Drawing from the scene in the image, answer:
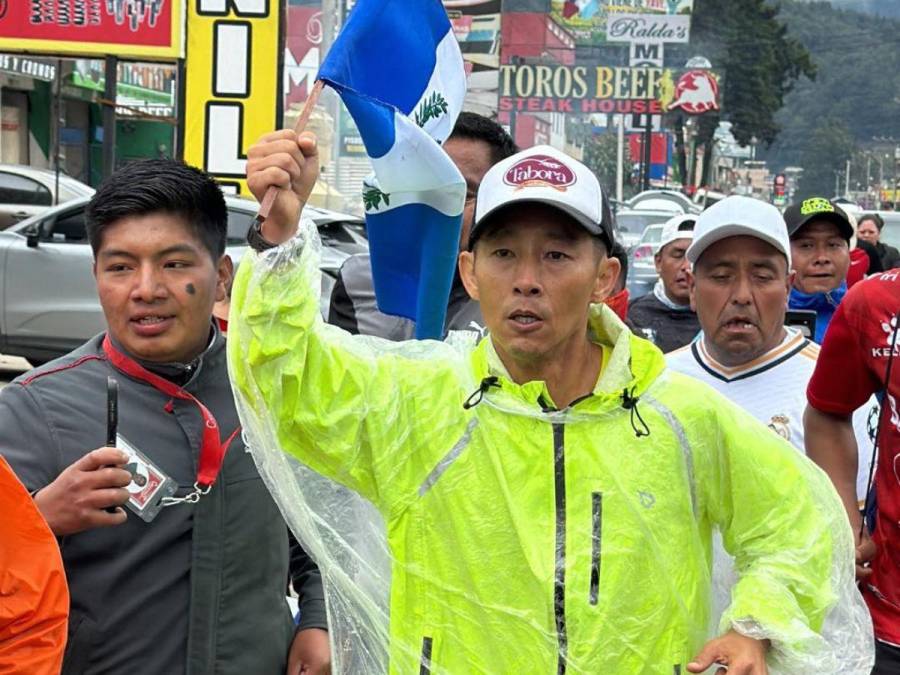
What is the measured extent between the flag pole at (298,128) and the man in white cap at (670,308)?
3882 millimetres

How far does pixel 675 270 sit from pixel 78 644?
4801 millimetres

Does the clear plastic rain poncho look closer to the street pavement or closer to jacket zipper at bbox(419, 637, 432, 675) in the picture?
jacket zipper at bbox(419, 637, 432, 675)

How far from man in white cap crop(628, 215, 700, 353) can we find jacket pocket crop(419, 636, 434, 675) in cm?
399

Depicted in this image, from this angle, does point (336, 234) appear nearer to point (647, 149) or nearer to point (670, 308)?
point (670, 308)

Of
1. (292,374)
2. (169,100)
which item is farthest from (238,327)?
(169,100)

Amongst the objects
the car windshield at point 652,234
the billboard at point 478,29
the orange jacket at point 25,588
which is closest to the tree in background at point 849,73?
the billboard at point 478,29

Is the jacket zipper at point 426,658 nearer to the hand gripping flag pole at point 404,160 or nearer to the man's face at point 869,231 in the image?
the hand gripping flag pole at point 404,160

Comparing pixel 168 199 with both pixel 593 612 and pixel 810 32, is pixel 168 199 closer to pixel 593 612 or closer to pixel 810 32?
pixel 593 612

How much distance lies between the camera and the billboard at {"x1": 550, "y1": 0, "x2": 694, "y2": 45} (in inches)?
1473

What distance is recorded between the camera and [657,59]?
119 ft

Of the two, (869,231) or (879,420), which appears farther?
(869,231)

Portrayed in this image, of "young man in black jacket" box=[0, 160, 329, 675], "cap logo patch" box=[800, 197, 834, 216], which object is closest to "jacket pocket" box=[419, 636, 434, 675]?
"young man in black jacket" box=[0, 160, 329, 675]

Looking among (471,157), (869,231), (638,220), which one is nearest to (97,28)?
(869,231)

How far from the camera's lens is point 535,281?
2.60 meters
